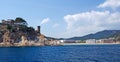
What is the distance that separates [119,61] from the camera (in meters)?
68.8

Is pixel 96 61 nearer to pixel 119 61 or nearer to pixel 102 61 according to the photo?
pixel 102 61

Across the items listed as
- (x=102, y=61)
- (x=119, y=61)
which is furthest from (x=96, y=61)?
(x=119, y=61)

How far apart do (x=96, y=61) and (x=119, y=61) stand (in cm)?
622

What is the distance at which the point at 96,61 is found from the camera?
7194 cm

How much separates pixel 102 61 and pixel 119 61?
4.88m

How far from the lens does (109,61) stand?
70812mm

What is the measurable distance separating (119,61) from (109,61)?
2.97 meters

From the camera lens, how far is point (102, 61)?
7181 cm

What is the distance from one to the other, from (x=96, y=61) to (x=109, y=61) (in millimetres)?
3395

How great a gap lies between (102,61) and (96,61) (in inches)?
61.3
